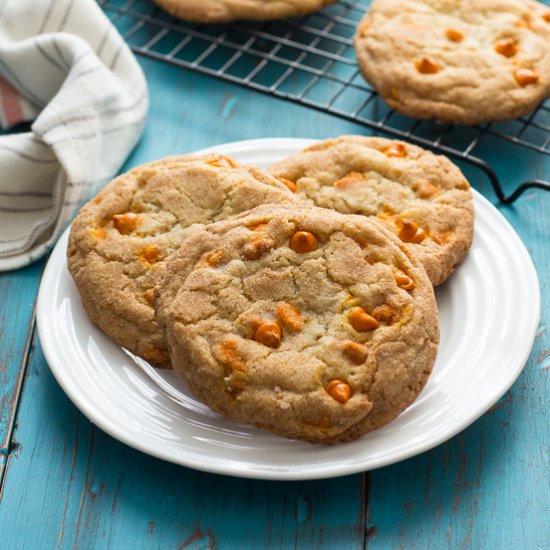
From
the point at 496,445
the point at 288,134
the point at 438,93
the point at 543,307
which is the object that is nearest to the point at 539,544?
the point at 496,445

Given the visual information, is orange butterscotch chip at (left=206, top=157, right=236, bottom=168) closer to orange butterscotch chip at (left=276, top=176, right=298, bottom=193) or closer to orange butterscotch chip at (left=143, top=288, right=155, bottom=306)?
orange butterscotch chip at (left=276, top=176, right=298, bottom=193)

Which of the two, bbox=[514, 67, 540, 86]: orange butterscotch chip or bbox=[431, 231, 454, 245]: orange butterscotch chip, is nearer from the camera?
bbox=[431, 231, 454, 245]: orange butterscotch chip

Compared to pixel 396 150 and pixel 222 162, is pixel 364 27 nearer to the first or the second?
pixel 396 150

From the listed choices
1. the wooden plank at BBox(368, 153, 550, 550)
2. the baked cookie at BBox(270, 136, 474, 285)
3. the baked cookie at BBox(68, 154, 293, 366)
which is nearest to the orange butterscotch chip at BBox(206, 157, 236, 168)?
the baked cookie at BBox(68, 154, 293, 366)

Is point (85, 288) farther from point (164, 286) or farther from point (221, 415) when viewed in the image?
point (221, 415)

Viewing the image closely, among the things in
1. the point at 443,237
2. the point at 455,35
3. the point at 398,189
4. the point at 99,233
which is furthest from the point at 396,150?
the point at 99,233

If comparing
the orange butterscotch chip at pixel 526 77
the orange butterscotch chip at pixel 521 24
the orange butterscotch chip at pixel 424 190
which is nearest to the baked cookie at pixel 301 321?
the orange butterscotch chip at pixel 424 190
